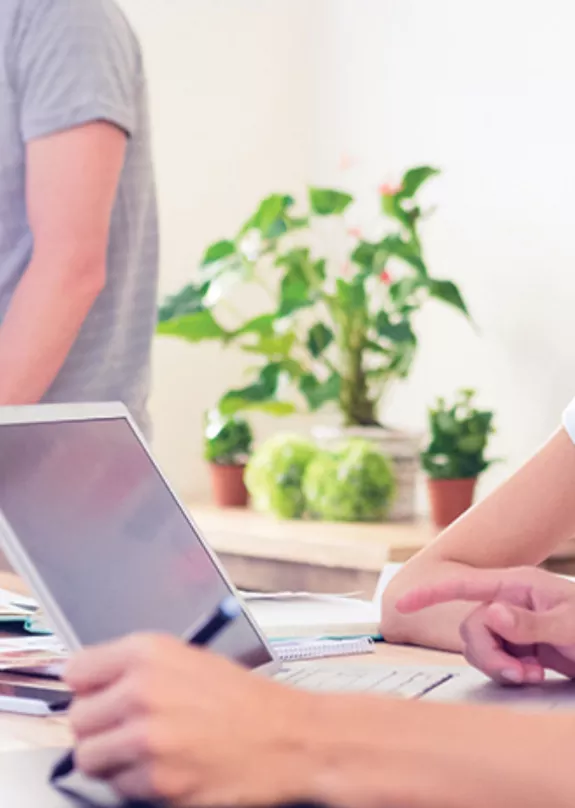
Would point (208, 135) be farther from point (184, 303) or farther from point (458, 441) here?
point (458, 441)

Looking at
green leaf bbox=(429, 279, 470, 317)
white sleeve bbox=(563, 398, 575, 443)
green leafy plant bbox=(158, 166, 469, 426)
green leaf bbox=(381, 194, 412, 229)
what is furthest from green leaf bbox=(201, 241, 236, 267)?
white sleeve bbox=(563, 398, 575, 443)

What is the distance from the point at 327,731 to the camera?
58 centimetres

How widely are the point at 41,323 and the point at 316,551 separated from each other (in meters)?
0.86

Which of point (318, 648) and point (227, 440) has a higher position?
point (318, 648)

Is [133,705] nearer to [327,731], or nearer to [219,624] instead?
[327,731]

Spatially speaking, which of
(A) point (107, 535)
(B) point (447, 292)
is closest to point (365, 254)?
(B) point (447, 292)

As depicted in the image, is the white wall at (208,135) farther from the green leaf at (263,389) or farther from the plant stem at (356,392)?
the plant stem at (356,392)

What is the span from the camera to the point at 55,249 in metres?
1.53

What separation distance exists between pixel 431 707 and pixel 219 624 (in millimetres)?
209

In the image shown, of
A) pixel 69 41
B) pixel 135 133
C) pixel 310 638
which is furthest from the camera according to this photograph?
pixel 135 133

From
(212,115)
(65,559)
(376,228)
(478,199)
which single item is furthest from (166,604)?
(212,115)

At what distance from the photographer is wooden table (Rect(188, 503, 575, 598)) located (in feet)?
7.10

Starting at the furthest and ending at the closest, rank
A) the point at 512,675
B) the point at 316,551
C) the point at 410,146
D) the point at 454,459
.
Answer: the point at 410,146 → the point at 454,459 → the point at 316,551 → the point at 512,675

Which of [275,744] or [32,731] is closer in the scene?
[275,744]
